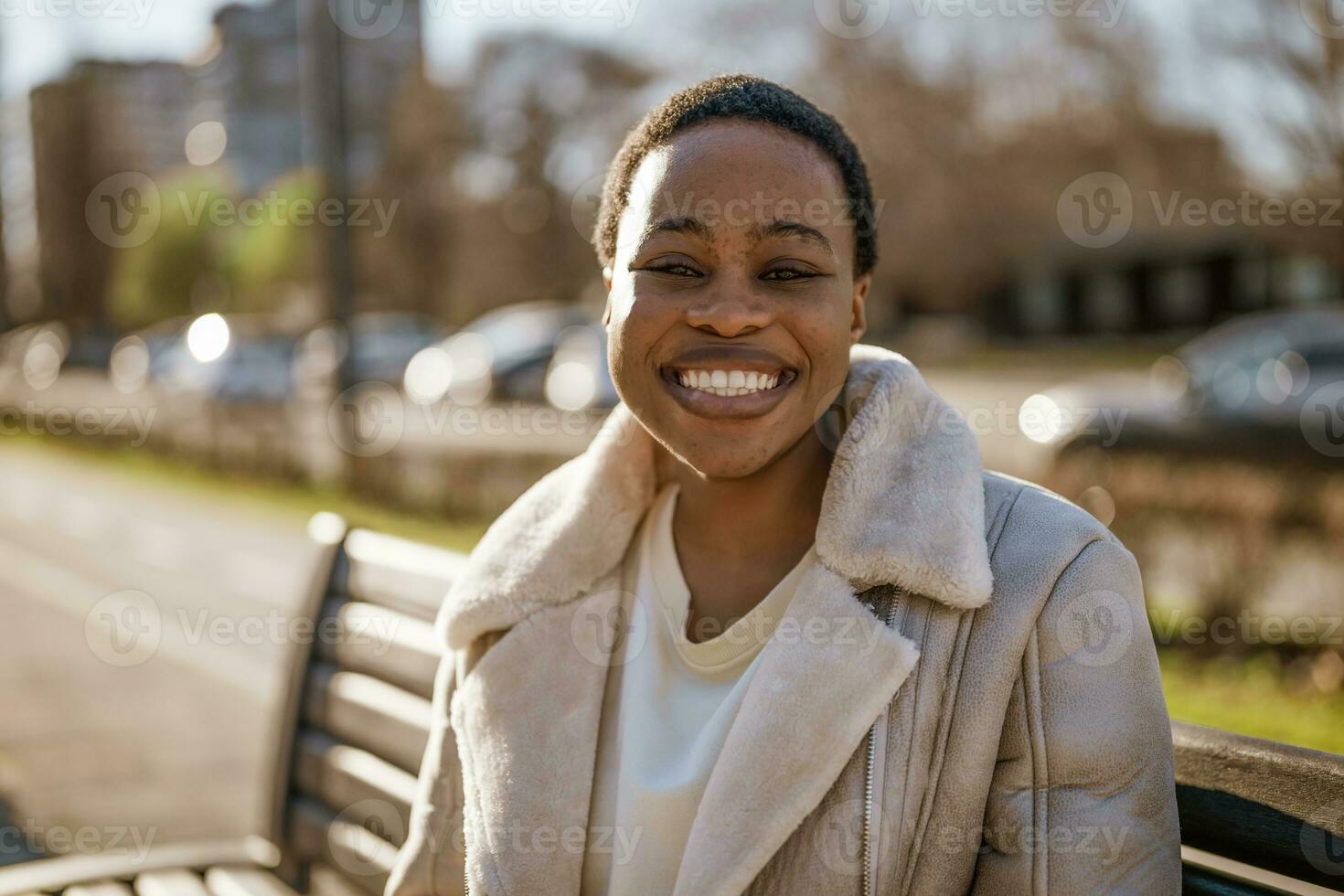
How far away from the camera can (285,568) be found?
355 inches

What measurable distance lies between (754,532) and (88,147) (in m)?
44.3

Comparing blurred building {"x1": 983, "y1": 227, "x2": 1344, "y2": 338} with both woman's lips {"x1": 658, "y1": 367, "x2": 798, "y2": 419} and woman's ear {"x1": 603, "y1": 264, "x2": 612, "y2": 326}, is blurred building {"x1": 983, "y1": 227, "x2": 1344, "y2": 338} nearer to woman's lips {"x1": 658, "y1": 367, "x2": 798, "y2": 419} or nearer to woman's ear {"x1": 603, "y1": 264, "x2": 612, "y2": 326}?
woman's ear {"x1": 603, "y1": 264, "x2": 612, "y2": 326}

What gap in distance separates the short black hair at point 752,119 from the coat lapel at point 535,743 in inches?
29.1

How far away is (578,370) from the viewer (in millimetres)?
20672

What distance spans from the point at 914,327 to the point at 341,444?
3339 centimetres

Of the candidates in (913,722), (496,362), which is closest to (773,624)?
(913,722)

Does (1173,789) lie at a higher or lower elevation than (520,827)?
higher

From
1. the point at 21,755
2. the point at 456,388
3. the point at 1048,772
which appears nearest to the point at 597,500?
the point at 1048,772

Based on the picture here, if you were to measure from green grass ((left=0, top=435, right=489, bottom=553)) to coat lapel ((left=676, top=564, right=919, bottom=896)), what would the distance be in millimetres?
4982

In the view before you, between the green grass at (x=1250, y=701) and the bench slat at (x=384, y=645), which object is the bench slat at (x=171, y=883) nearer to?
the bench slat at (x=384, y=645)

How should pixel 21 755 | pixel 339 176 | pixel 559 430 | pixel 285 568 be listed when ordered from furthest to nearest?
pixel 559 430
pixel 339 176
pixel 285 568
pixel 21 755

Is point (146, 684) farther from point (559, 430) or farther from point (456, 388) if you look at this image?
point (456, 388)

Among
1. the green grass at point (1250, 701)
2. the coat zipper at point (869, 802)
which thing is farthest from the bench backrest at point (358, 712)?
the green grass at point (1250, 701)

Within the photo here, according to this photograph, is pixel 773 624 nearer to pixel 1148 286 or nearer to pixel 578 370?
pixel 578 370
